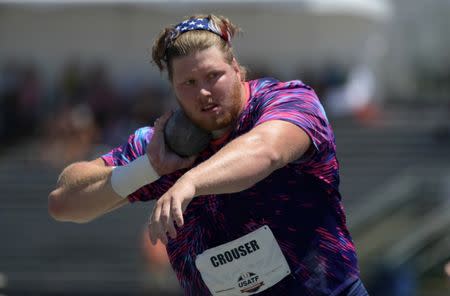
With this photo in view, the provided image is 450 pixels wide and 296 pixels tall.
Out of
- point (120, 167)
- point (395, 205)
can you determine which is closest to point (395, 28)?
point (395, 205)

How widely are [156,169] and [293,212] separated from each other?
1.56 feet

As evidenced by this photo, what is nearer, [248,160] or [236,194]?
[248,160]

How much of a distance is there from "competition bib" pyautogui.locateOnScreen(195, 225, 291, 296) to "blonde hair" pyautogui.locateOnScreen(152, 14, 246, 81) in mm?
551

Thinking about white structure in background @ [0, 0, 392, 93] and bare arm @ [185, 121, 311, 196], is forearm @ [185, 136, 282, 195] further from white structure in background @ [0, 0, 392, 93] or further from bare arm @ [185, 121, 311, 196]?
white structure in background @ [0, 0, 392, 93]

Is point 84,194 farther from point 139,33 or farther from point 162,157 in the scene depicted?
point 139,33

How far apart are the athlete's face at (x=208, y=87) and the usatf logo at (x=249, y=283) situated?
496 millimetres

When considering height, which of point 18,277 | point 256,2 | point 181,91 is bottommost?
point 18,277

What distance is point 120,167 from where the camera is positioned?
12.8ft

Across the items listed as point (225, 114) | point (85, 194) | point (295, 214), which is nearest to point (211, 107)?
point (225, 114)

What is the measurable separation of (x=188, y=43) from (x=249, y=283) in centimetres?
80

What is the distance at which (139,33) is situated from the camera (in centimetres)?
1638

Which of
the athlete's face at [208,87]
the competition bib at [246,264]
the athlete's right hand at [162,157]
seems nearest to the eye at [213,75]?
the athlete's face at [208,87]

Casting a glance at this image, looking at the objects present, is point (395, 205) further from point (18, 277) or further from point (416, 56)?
point (416, 56)

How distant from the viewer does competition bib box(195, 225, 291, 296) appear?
12.3 ft
